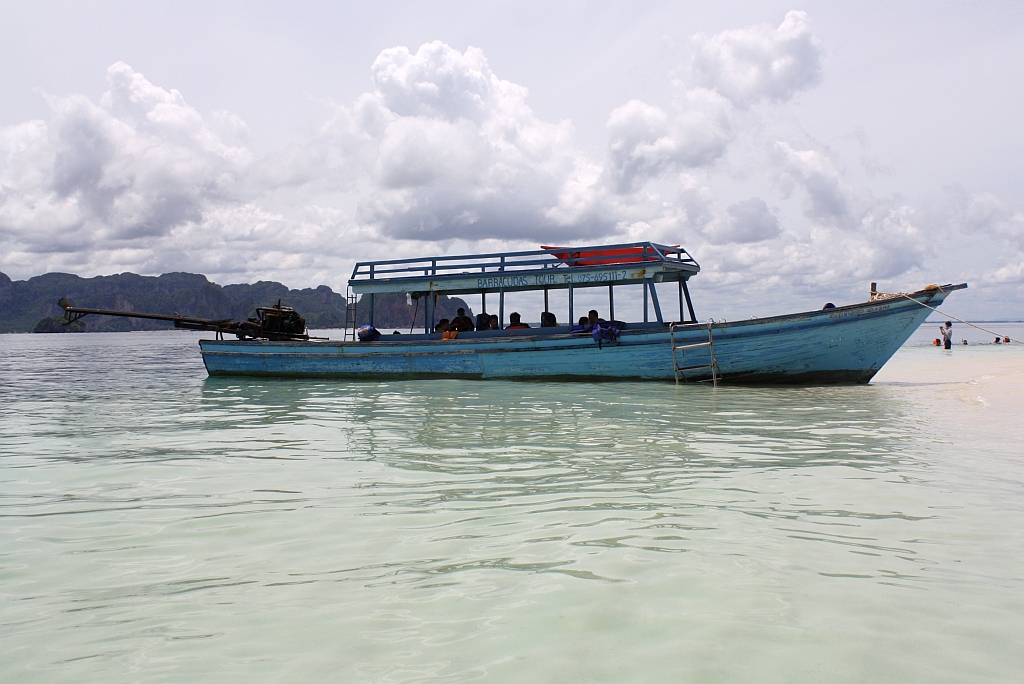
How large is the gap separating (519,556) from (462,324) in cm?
1415

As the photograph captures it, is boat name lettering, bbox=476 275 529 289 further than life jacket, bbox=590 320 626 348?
Yes

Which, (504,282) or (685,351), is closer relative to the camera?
(685,351)

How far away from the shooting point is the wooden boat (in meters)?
14.8

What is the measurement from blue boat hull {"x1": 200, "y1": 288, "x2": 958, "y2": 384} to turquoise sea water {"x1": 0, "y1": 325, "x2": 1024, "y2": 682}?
19.4 feet

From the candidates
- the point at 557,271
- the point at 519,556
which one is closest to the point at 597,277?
the point at 557,271

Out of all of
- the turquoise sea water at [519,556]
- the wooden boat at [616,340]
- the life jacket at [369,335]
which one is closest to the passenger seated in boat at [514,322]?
the wooden boat at [616,340]

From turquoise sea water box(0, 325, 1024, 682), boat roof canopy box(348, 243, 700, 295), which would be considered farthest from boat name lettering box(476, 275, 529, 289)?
turquoise sea water box(0, 325, 1024, 682)

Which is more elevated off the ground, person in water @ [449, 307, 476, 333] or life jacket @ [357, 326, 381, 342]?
person in water @ [449, 307, 476, 333]

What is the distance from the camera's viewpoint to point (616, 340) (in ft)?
51.5

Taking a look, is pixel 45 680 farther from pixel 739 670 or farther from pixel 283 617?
pixel 739 670

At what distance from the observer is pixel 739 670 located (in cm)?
272

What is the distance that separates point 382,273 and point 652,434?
461 inches

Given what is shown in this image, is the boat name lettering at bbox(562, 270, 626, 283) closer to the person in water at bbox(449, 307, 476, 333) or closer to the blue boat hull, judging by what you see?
the blue boat hull

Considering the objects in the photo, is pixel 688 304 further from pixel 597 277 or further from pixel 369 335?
pixel 369 335
